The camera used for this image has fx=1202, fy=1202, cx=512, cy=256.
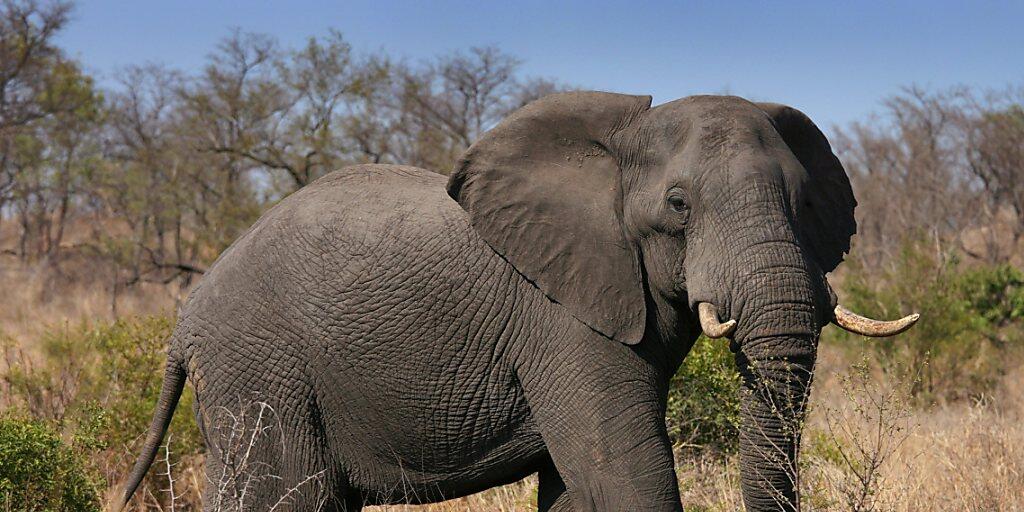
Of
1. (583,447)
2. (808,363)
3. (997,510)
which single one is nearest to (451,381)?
(583,447)

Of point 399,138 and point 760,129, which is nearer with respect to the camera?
point 760,129

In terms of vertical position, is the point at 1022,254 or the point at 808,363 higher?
the point at 808,363

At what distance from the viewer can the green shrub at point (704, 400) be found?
7160 millimetres

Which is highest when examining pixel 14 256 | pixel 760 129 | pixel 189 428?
pixel 760 129

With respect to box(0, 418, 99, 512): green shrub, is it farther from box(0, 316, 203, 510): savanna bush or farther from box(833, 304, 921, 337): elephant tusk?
box(833, 304, 921, 337): elephant tusk

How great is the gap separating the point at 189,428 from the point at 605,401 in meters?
4.20

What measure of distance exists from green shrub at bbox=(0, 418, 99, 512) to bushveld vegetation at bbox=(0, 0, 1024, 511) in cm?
1

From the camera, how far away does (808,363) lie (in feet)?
13.0

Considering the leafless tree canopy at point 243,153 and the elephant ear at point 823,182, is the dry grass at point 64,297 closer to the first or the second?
the leafless tree canopy at point 243,153

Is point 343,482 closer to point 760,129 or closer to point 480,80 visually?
point 760,129

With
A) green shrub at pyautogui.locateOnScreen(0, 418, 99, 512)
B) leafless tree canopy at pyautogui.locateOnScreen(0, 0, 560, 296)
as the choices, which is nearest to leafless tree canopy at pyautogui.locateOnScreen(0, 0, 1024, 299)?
leafless tree canopy at pyautogui.locateOnScreen(0, 0, 560, 296)

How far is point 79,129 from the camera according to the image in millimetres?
28547

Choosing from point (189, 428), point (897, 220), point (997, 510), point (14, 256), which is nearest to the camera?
point (997, 510)

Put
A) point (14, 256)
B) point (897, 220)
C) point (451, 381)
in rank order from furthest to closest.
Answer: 1. point (14, 256)
2. point (897, 220)
3. point (451, 381)
